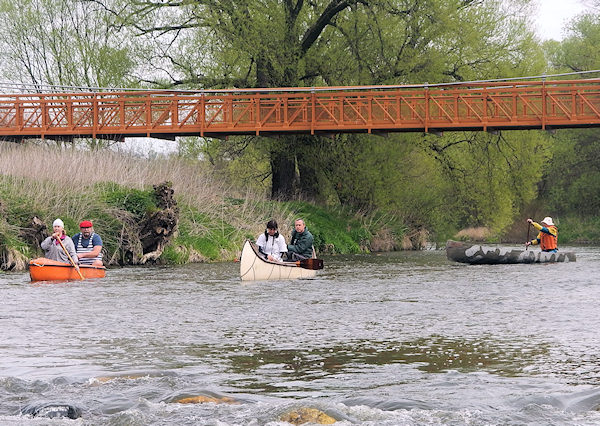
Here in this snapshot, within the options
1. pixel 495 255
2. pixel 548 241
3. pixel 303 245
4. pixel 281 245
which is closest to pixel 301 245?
pixel 303 245

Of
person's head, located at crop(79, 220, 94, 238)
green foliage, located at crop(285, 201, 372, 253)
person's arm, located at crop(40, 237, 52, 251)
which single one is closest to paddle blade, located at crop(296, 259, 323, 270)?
person's head, located at crop(79, 220, 94, 238)

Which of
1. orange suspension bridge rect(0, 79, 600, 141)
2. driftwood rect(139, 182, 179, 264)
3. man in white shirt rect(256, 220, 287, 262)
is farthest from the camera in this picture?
orange suspension bridge rect(0, 79, 600, 141)

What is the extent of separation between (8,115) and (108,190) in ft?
40.5

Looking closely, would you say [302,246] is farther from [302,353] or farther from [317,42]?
[317,42]

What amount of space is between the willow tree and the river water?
690 inches

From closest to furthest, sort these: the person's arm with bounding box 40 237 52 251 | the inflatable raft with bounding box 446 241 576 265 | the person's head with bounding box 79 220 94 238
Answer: the person's arm with bounding box 40 237 52 251 → the person's head with bounding box 79 220 94 238 → the inflatable raft with bounding box 446 241 576 265

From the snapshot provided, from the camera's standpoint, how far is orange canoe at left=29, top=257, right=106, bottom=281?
61.3 feet

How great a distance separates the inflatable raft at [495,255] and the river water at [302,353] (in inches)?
340

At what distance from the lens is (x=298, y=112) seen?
110 ft

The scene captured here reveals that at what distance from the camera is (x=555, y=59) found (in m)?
60.9

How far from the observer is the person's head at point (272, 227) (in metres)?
21.0

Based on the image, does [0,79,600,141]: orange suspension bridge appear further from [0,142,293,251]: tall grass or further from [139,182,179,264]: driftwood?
[139,182,179,264]: driftwood

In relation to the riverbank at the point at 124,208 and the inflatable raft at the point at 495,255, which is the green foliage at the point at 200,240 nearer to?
the riverbank at the point at 124,208

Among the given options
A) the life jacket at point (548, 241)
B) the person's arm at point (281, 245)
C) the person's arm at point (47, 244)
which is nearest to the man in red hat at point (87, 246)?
the person's arm at point (47, 244)
